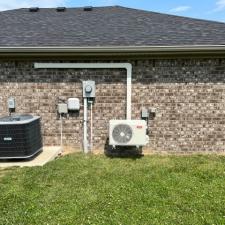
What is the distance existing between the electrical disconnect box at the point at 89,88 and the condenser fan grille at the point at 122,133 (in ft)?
3.88

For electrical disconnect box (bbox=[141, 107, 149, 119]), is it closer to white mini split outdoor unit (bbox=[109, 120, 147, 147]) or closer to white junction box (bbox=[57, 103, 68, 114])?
white mini split outdoor unit (bbox=[109, 120, 147, 147])

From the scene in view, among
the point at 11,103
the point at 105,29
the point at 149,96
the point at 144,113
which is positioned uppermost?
the point at 105,29

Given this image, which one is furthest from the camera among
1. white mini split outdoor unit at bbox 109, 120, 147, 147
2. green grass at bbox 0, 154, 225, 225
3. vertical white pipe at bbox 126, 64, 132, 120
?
vertical white pipe at bbox 126, 64, 132, 120

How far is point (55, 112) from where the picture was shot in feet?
33.1

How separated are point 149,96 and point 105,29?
8.61ft

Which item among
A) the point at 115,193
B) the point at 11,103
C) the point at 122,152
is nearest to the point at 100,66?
the point at 122,152

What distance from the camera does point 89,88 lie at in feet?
32.0

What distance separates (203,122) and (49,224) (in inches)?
224

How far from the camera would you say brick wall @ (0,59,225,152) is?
9727 millimetres

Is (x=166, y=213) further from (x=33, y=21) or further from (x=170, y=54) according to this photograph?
(x=33, y=21)

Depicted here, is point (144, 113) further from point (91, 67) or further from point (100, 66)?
point (91, 67)

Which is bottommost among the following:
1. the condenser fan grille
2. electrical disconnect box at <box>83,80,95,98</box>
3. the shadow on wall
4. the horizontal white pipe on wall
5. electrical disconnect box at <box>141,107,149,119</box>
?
the shadow on wall

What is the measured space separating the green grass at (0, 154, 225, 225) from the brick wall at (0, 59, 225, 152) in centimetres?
116

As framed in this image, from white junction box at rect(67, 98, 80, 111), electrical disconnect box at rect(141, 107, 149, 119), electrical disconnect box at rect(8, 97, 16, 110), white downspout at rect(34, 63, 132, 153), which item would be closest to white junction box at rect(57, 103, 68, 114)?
white junction box at rect(67, 98, 80, 111)
